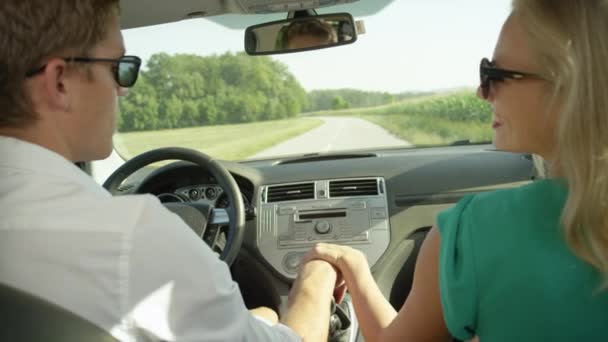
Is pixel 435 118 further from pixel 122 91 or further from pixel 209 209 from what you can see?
pixel 122 91

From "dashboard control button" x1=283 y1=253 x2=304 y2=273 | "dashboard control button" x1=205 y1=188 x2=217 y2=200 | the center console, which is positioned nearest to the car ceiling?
"dashboard control button" x1=205 y1=188 x2=217 y2=200

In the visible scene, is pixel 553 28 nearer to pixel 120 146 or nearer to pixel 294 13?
pixel 294 13

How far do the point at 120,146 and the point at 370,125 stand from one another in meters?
9.59

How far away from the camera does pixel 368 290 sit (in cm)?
293

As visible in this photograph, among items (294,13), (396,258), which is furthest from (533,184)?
(396,258)

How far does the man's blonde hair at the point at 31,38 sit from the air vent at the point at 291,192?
2.63 metres

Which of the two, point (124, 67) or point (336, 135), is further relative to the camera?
point (336, 135)

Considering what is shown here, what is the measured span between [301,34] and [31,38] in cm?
222

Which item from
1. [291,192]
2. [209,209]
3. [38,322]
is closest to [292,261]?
[291,192]

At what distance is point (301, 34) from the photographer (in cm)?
393

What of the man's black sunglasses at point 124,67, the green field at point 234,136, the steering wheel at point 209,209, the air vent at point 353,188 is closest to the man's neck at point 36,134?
the man's black sunglasses at point 124,67

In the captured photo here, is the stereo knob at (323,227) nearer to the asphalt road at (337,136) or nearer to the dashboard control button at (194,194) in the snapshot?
the dashboard control button at (194,194)

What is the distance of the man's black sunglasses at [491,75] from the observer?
2.07 m

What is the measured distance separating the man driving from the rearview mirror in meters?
1.92
